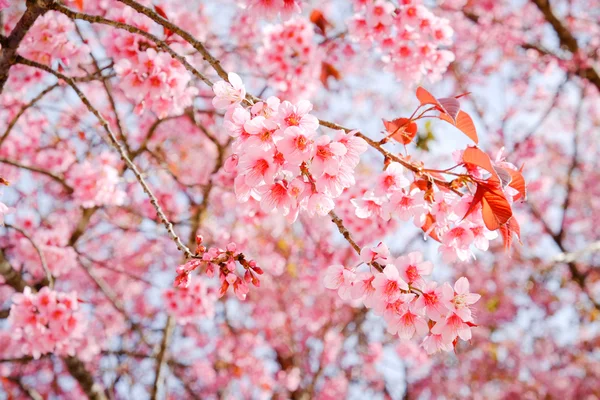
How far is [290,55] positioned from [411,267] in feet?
7.63

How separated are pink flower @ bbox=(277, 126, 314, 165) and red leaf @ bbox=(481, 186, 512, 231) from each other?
1.70 feet

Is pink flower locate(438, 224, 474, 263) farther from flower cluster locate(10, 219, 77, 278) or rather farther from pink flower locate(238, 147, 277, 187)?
flower cluster locate(10, 219, 77, 278)

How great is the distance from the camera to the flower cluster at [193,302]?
10.9 feet

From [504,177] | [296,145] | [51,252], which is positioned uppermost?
[51,252]

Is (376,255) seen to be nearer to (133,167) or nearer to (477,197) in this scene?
(477,197)

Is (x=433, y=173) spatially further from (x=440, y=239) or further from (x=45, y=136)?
(x=45, y=136)

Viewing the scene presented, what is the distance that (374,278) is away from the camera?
4.46ft

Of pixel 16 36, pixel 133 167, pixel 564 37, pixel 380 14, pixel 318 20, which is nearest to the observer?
pixel 133 167

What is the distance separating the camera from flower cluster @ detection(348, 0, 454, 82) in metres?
2.50

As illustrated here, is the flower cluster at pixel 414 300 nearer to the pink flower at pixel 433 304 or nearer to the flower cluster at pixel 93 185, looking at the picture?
the pink flower at pixel 433 304

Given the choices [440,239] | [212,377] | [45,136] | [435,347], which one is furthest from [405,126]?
[212,377]

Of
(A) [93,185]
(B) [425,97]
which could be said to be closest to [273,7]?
(B) [425,97]

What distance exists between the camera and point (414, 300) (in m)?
1.37

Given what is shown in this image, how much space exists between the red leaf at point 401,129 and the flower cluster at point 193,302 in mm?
2117
